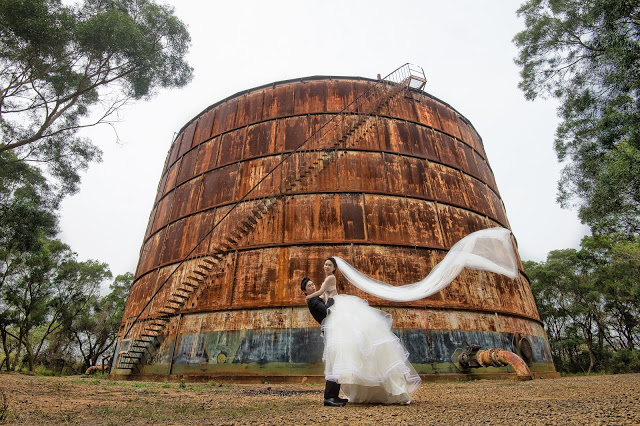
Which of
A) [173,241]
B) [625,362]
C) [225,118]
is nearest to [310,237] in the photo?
[173,241]

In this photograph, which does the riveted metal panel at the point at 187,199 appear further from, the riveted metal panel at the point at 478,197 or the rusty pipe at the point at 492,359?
the riveted metal panel at the point at 478,197

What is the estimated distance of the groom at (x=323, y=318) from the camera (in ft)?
10.6

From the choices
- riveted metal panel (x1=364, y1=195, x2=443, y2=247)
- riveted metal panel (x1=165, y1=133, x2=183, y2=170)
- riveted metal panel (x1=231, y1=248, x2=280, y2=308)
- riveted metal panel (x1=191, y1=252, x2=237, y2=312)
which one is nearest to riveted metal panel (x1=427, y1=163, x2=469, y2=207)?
riveted metal panel (x1=364, y1=195, x2=443, y2=247)

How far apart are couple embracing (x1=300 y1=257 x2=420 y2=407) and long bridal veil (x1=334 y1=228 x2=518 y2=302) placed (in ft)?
2.30

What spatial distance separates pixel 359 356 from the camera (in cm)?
319

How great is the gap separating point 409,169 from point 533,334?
6.69m

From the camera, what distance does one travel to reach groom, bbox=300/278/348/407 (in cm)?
324

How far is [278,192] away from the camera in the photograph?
10312mm

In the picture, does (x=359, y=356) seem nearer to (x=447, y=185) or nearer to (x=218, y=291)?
(x=218, y=291)

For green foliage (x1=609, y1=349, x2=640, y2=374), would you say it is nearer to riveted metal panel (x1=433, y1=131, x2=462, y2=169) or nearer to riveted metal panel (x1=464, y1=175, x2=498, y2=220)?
riveted metal panel (x1=464, y1=175, x2=498, y2=220)

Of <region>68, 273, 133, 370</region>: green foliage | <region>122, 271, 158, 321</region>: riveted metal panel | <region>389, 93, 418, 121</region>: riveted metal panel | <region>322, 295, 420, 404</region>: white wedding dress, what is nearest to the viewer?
<region>322, 295, 420, 404</region>: white wedding dress

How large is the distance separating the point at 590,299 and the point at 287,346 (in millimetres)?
22095

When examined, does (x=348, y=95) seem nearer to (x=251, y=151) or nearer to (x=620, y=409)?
(x=251, y=151)

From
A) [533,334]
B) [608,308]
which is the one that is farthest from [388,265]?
[608,308]
